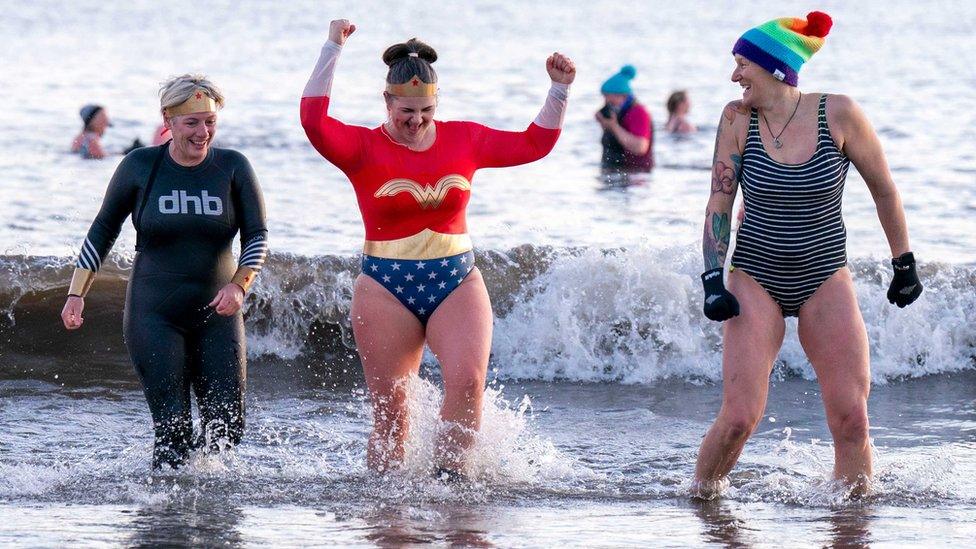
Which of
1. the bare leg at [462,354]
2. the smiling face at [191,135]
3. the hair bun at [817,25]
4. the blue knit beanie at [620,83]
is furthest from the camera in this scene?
the blue knit beanie at [620,83]

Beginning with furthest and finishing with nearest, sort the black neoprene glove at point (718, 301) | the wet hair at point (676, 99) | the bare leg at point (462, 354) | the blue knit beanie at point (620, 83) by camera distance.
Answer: the wet hair at point (676, 99)
the blue knit beanie at point (620, 83)
the bare leg at point (462, 354)
the black neoprene glove at point (718, 301)

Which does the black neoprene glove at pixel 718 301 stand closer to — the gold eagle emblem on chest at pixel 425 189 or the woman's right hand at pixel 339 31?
the gold eagle emblem on chest at pixel 425 189

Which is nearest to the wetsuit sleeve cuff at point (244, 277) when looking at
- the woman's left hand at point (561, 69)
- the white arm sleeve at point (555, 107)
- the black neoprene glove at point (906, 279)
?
the white arm sleeve at point (555, 107)

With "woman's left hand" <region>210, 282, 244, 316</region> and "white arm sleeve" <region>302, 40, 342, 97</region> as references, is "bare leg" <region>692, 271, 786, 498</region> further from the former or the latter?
"woman's left hand" <region>210, 282, 244, 316</region>

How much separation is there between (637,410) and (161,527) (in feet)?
13.1

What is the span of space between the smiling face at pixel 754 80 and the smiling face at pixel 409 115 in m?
1.25

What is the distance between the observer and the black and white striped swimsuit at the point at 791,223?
565 centimetres

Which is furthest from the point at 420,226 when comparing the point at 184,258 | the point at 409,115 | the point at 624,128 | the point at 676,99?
the point at 676,99

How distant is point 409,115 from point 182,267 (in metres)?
1.16

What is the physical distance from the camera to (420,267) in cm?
605

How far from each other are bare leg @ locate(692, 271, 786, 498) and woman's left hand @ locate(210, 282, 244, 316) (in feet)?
6.56

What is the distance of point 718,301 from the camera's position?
5.63m

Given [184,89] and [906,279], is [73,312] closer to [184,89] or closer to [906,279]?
[184,89]

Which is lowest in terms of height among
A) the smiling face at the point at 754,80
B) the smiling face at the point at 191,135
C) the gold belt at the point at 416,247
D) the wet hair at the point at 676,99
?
the gold belt at the point at 416,247
